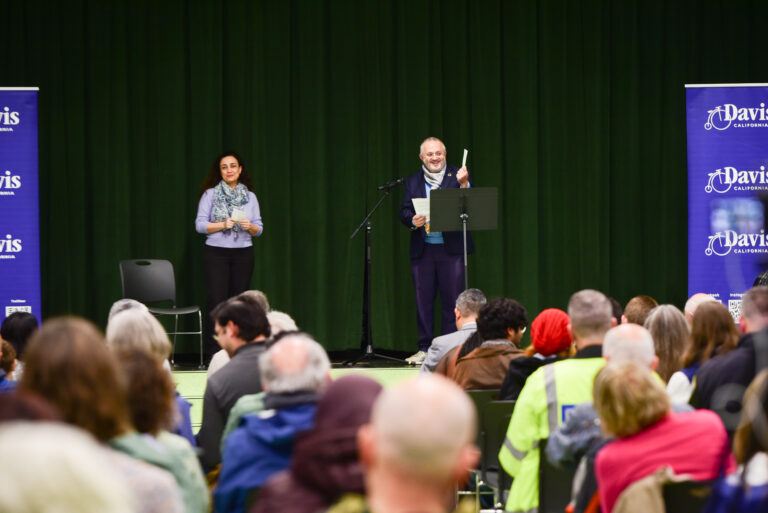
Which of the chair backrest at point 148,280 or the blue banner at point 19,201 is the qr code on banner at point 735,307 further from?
the blue banner at point 19,201

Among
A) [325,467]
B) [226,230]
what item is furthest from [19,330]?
[226,230]

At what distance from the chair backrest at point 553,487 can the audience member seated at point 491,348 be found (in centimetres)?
79

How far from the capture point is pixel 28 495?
1.04 m

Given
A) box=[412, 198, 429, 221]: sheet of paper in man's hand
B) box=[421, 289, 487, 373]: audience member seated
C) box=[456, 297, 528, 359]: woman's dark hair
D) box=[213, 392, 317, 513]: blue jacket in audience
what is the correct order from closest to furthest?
box=[213, 392, 317, 513]: blue jacket in audience
box=[456, 297, 528, 359]: woman's dark hair
box=[421, 289, 487, 373]: audience member seated
box=[412, 198, 429, 221]: sheet of paper in man's hand

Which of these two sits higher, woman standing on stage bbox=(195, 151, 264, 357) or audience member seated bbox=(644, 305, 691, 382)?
woman standing on stage bbox=(195, 151, 264, 357)

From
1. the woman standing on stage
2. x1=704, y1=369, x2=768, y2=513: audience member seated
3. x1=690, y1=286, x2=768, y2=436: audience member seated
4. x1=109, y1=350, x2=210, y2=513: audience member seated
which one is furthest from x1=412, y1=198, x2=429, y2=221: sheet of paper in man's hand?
x1=704, y1=369, x2=768, y2=513: audience member seated

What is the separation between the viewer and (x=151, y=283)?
330 inches

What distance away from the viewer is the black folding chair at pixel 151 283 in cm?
825

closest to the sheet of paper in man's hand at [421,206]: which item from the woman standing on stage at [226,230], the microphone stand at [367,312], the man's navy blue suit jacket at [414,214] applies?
the man's navy blue suit jacket at [414,214]

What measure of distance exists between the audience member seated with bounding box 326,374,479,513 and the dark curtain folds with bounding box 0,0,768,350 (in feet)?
25.8

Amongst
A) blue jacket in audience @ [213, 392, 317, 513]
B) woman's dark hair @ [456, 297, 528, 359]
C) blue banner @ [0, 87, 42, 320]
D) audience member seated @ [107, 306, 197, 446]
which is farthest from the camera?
blue banner @ [0, 87, 42, 320]

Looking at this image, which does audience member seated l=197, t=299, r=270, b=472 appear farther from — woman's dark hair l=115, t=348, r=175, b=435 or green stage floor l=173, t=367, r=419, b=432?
green stage floor l=173, t=367, r=419, b=432

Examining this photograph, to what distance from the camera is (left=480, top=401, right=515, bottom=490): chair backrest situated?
3598mm

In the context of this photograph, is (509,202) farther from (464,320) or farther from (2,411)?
(2,411)
